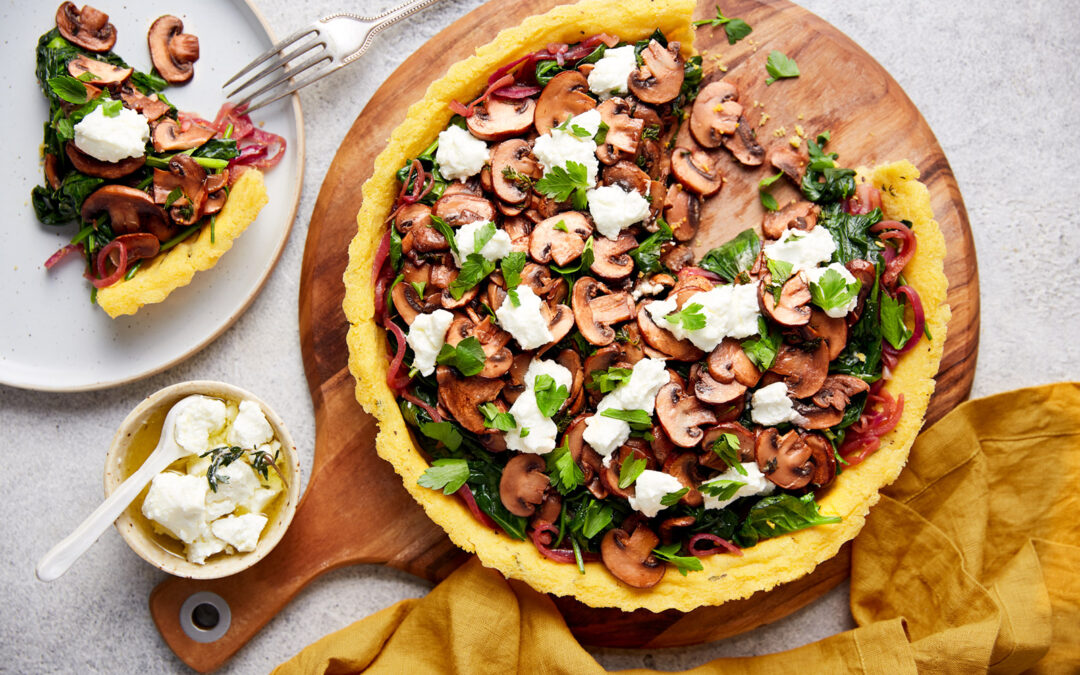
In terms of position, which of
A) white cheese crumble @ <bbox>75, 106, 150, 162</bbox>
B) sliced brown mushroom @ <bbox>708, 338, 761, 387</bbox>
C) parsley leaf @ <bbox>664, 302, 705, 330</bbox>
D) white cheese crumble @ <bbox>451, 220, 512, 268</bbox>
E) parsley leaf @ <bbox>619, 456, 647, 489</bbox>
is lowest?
parsley leaf @ <bbox>619, 456, 647, 489</bbox>

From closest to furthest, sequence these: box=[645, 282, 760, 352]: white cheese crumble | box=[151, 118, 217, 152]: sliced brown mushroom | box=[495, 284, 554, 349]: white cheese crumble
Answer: box=[495, 284, 554, 349]: white cheese crumble, box=[645, 282, 760, 352]: white cheese crumble, box=[151, 118, 217, 152]: sliced brown mushroom

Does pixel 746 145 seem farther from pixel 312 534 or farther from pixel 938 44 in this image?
pixel 312 534

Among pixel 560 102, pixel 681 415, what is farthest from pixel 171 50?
pixel 681 415

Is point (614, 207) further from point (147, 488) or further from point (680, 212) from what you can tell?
point (147, 488)

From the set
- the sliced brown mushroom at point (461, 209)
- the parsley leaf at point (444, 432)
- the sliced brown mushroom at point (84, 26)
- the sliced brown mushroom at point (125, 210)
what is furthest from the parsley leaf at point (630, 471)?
the sliced brown mushroom at point (84, 26)

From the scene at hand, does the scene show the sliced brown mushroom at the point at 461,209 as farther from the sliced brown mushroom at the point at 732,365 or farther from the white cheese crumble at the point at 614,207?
the sliced brown mushroom at the point at 732,365

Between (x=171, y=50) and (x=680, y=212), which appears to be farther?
(x=171, y=50)

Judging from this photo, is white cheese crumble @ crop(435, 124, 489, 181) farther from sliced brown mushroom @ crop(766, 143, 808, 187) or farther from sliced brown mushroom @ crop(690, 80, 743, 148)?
sliced brown mushroom @ crop(766, 143, 808, 187)

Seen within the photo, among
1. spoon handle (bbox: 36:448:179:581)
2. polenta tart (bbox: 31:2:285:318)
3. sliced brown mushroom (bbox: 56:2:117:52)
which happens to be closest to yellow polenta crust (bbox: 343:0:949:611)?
polenta tart (bbox: 31:2:285:318)
